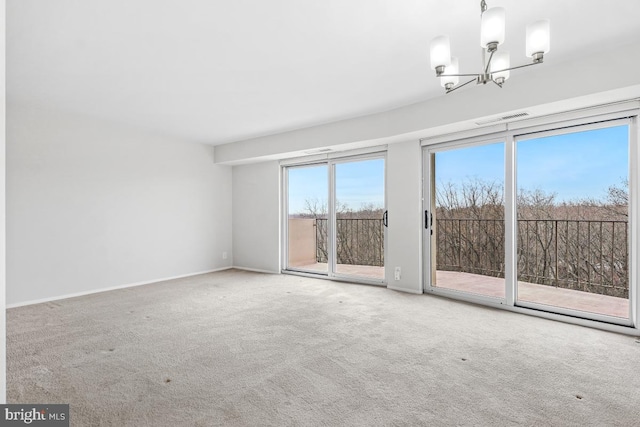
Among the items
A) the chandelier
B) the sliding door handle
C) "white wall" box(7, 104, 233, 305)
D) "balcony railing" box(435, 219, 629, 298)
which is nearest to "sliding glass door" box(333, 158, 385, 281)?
the sliding door handle

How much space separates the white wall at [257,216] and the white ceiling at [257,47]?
2.28 metres

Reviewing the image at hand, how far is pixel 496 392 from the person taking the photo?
7.07 ft

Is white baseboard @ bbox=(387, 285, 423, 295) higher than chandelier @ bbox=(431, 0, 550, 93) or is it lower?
lower

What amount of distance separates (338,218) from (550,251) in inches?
119

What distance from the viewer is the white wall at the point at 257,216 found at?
6316 mm

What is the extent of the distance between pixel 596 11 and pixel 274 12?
6.93 ft

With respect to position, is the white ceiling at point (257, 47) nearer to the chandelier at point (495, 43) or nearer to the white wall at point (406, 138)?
the white wall at point (406, 138)

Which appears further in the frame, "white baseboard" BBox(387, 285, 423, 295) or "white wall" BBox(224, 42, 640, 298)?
"white baseboard" BBox(387, 285, 423, 295)

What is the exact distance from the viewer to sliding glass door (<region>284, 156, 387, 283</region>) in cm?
548

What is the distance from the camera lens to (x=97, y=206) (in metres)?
4.87

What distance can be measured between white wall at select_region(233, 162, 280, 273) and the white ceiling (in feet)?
7.49

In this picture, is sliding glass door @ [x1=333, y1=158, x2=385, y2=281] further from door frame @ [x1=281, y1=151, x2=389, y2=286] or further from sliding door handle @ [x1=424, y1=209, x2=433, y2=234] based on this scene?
sliding door handle @ [x1=424, y1=209, x2=433, y2=234]

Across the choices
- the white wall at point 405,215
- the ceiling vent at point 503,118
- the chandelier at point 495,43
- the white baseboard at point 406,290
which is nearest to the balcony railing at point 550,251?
the white wall at point 405,215

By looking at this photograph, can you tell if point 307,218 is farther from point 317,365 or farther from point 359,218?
point 317,365
